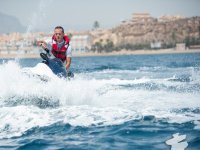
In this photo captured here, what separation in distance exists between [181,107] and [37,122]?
352 cm

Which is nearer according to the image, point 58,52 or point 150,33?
point 58,52

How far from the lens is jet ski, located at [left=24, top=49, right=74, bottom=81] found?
410 inches

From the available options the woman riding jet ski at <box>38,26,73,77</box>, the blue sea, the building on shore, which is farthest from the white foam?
the building on shore

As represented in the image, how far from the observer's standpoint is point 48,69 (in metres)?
10.7

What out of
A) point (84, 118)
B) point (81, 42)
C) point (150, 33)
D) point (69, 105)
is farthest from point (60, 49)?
point (150, 33)

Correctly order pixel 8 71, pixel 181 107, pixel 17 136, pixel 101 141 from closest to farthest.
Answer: pixel 101 141, pixel 17 136, pixel 181 107, pixel 8 71

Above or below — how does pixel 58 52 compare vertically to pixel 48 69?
above

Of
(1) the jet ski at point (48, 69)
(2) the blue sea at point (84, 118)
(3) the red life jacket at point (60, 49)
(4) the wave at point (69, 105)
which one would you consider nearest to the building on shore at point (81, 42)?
(3) the red life jacket at point (60, 49)

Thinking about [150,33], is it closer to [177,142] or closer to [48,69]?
[48,69]

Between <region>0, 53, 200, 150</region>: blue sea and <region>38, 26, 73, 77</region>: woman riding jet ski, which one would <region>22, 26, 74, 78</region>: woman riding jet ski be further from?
<region>0, 53, 200, 150</region>: blue sea

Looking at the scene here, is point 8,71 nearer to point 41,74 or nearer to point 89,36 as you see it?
point 41,74

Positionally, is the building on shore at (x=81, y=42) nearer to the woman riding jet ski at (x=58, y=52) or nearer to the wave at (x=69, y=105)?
the woman riding jet ski at (x=58, y=52)

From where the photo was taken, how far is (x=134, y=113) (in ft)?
28.3

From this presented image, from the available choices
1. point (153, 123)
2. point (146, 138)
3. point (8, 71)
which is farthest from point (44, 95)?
point (146, 138)
